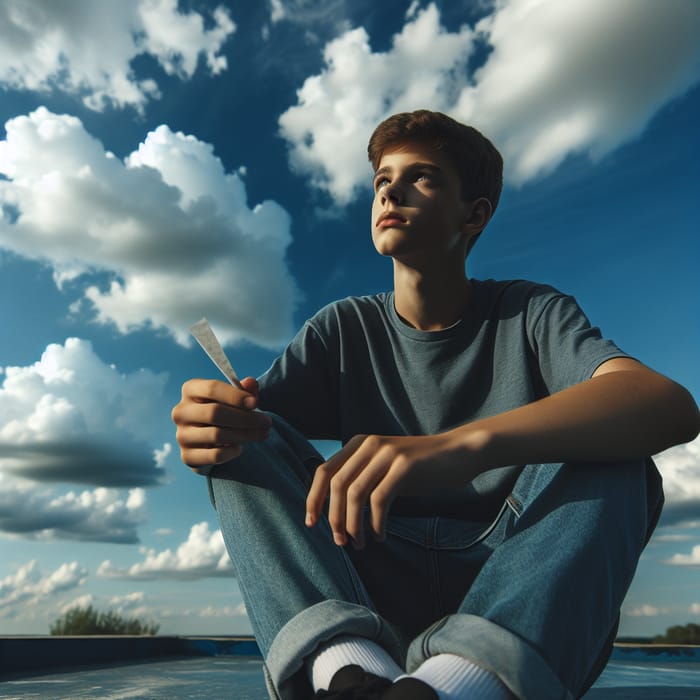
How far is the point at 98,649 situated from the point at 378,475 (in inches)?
137

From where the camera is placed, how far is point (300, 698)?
3.50ft

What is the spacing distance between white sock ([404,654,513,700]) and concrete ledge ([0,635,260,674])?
2.91 metres

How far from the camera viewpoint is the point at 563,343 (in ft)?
5.32

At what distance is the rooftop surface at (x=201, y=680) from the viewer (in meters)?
2.26

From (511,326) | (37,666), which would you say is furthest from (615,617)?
(37,666)

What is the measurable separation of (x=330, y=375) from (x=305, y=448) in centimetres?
45

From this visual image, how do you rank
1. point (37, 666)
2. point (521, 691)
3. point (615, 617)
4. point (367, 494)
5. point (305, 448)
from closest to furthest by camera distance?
point (521, 691), point (367, 494), point (615, 617), point (305, 448), point (37, 666)

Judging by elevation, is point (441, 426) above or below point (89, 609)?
below

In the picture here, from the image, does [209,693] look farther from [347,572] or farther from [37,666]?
[37,666]

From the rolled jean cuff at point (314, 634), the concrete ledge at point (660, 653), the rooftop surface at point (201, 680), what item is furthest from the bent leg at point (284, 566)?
the concrete ledge at point (660, 653)

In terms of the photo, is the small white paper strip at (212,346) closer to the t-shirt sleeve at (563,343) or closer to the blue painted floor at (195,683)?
the t-shirt sleeve at (563,343)

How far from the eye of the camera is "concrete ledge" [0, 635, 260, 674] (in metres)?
3.16

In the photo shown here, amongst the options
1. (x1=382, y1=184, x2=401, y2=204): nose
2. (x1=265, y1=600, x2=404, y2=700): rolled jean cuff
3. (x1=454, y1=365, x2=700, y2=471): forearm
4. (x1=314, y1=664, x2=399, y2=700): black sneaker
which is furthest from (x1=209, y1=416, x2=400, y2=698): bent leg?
(x1=382, y1=184, x2=401, y2=204): nose

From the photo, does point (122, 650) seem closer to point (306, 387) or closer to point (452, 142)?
point (306, 387)
